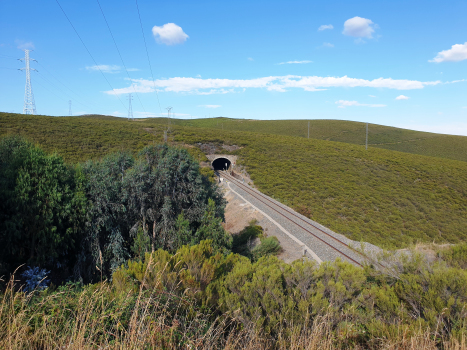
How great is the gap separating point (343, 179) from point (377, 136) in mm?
75106

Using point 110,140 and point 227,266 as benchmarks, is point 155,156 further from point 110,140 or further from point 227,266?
point 110,140

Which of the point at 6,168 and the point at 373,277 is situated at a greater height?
the point at 6,168

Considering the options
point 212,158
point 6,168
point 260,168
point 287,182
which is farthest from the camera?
point 212,158

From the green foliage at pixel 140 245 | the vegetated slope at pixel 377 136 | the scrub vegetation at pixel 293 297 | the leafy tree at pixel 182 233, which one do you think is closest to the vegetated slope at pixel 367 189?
the scrub vegetation at pixel 293 297

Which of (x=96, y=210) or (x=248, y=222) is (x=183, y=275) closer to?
(x=96, y=210)

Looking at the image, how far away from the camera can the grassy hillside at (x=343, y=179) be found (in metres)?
25.9

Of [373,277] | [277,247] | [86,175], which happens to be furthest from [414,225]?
[86,175]

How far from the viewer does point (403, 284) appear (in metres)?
5.92

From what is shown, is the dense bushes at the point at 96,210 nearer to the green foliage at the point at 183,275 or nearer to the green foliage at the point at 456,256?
the green foliage at the point at 183,275

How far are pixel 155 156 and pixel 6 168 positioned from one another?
6.02m

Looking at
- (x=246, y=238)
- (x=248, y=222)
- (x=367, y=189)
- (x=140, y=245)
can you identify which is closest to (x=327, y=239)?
(x=246, y=238)

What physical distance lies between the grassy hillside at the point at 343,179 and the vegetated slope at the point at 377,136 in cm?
4042

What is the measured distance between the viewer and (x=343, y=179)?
37.1 m

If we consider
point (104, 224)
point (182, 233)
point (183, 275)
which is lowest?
point (182, 233)
